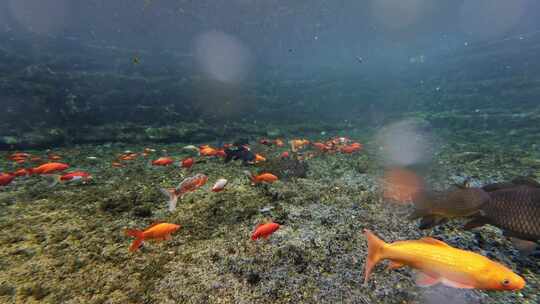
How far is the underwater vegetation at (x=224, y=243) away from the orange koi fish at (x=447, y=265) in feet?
3.71

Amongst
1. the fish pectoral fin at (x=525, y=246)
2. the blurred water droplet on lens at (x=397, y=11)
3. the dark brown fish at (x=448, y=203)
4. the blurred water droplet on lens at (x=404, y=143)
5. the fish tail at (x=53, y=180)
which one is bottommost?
the fish tail at (x=53, y=180)

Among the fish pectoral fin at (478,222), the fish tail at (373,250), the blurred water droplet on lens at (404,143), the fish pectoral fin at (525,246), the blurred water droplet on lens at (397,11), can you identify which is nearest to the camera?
the fish tail at (373,250)

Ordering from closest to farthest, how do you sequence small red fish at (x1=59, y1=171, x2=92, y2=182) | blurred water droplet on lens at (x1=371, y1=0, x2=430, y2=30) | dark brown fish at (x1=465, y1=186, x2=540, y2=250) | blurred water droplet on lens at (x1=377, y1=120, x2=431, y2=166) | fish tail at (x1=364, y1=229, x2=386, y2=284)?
1. fish tail at (x1=364, y1=229, x2=386, y2=284)
2. dark brown fish at (x1=465, y1=186, x2=540, y2=250)
3. small red fish at (x1=59, y1=171, x2=92, y2=182)
4. blurred water droplet on lens at (x1=377, y1=120, x2=431, y2=166)
5. blurred water droplet on lens at (x1=371, y1=0, x2=430, y2=30)

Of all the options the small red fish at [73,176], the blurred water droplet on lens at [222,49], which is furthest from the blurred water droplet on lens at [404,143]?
the blurred water droplet on lens at [222,49]

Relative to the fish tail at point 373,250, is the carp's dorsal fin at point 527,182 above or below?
above

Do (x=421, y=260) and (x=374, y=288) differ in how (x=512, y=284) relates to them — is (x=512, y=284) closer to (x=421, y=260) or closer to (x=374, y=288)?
(x=421, y=260)

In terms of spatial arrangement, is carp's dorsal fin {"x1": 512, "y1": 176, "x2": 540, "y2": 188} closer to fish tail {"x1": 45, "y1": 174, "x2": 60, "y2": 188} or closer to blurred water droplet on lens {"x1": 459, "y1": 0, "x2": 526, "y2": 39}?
fish tail {"x1": 45, "y1": 174, "x2": 60, "y2": 188}

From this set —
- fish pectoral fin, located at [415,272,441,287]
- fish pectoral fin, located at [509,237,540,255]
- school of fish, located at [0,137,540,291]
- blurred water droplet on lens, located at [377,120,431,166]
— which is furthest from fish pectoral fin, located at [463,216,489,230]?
blurred water droplet on lens, located at [377,120,431,166]

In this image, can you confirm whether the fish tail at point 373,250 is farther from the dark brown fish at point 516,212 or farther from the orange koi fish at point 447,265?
the dark brown fish at point 516,212

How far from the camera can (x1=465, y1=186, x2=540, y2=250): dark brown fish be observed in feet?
8.11

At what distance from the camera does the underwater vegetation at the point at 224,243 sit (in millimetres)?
2910

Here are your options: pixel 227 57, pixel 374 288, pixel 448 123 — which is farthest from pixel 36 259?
pixel 227 57

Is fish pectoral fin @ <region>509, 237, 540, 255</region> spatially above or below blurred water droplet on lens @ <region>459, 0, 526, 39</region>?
below

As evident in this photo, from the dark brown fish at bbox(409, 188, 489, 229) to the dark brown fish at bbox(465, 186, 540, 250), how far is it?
0.11 metres
